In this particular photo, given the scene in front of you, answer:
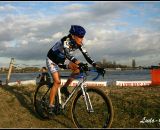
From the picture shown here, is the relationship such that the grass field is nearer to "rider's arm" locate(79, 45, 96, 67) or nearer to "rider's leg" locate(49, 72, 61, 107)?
"rider's leg" locate(49, 72, 61, 107)

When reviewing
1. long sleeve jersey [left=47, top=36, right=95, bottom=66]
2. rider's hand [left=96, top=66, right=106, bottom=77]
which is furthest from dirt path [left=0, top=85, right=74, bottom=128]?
rider's hand [left=96, top=66, right=106, bottom=77]

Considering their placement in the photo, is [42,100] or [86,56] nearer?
[86,56]

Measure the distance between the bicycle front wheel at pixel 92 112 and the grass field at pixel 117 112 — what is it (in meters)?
0.43

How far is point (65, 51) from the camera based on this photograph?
8.45m

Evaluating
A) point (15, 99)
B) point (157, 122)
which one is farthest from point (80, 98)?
point (15, 99)

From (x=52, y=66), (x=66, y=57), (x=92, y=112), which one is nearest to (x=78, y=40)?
(x=66, y=57)

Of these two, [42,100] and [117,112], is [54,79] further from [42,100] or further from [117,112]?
[117,112]

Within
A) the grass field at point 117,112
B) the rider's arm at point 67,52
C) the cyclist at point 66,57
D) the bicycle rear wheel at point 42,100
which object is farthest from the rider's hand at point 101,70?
the bicycle rear wheel at point 42,100

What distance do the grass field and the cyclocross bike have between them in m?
0.40

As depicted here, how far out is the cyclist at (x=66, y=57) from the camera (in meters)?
8.37

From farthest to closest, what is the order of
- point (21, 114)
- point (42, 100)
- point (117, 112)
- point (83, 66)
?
point (21, 114) < point (117, 112) < point (42, 100) < point (83, 66)

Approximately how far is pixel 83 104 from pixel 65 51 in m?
1.43

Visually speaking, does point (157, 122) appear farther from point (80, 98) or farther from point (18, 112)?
point (18, 112)

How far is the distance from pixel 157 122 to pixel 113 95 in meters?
2.23
